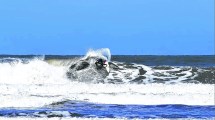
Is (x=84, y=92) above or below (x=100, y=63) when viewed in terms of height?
below

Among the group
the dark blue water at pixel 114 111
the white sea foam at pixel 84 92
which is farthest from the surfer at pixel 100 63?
the dark blue water at pixel 114 111

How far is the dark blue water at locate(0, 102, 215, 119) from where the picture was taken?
27.8 ft

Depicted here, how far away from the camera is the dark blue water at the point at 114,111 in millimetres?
8477

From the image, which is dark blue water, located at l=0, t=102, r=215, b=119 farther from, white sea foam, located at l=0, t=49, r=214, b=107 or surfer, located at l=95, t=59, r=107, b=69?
surfer, located at l=95, t=59, r=107, b=69

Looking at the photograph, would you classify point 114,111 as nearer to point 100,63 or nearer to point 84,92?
point 84,92

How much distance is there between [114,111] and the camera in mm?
9070

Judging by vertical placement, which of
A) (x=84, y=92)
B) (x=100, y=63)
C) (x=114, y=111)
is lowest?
(x=114, y=111)

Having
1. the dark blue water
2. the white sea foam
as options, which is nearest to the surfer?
the white sea foam

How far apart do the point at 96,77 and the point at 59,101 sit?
7812 mm


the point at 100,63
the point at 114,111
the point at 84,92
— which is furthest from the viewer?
the point at 100,63

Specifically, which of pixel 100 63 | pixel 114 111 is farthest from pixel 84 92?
pixel 100 63

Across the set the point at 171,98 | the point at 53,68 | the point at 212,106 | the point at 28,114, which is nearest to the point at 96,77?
the point at 53,68

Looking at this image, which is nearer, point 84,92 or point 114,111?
point 114,111

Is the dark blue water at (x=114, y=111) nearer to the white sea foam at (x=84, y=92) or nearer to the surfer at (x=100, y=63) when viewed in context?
the white sea foam at (x=84, y=92)
